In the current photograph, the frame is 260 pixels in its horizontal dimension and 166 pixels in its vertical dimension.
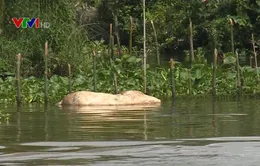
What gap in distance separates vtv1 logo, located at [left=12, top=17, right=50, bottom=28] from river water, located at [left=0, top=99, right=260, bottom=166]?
596 centimetres

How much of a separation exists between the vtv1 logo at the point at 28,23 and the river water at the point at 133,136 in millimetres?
5961

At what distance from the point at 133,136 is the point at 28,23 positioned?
37.7 ft

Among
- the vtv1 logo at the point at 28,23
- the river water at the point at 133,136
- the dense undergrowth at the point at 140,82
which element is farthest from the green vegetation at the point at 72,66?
the river water at the point at 133,136

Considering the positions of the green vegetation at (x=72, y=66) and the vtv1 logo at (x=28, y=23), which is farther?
the vtv1 logo at (x=28, y=23)

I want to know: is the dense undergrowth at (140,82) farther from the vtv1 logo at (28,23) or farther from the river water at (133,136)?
the river water at (133,136)

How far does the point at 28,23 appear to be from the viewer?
22656 millimetres

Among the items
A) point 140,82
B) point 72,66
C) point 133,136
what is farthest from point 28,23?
point 133,136

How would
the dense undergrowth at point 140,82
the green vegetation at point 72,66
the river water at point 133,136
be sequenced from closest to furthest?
the river water at point 133,136 → the dense undergrowth at point 140,82 → the green vegetation at point 72,66

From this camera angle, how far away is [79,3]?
85.6 feet

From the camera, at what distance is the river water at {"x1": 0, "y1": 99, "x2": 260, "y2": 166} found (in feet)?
31.0

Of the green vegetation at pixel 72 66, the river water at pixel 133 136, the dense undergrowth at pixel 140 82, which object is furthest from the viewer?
the green vegetation at pixel 72 66

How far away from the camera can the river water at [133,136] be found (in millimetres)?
9445

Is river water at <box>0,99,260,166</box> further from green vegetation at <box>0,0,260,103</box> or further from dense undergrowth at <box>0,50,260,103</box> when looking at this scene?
green vegetation at <box>0,0,260,103</box>

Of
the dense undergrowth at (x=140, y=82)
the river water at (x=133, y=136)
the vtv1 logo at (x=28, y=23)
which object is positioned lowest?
the river water at (x=133, y=136)
